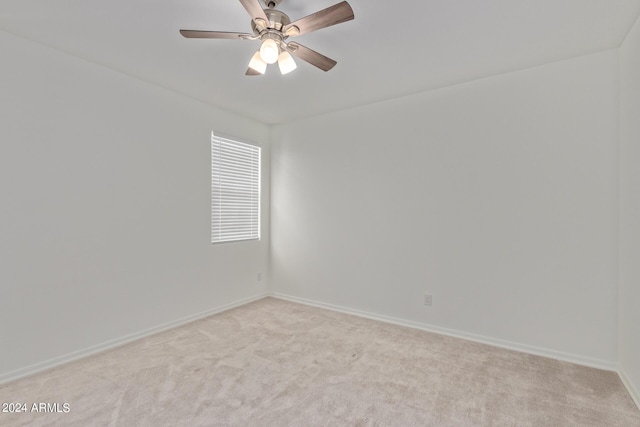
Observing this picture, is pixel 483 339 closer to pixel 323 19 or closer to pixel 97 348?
pixel 323 19

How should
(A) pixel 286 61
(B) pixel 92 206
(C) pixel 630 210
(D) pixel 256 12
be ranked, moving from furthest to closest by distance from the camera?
(B) pixel 92 206 < (C) pixel 630 210 < (A) pixel 286 61 < (D) pixel 256 12

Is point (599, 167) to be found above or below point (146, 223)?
above

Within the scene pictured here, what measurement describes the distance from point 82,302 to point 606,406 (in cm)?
402

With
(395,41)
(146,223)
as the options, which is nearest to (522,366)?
(395,41)

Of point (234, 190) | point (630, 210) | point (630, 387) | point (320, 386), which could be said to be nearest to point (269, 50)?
point (320, 386)

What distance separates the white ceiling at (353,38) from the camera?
78.4 inches

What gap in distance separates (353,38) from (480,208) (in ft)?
6.40

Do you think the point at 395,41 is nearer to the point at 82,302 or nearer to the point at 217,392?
the point at 217,392

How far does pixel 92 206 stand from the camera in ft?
9.09

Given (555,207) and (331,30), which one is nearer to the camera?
(331,30)

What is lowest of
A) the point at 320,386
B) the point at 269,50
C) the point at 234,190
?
the point at 320,386

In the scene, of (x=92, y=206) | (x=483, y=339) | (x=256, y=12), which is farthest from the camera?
(x=483, y=339)

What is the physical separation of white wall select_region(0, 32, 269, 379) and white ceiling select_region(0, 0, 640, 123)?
0.31 meters

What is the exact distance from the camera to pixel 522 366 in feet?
8.36
